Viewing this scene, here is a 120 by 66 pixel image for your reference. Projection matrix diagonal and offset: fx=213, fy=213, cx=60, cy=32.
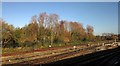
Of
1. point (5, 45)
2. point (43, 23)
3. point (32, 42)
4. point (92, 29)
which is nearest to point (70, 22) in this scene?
point (92, 29)

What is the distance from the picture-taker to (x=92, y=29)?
12800cm

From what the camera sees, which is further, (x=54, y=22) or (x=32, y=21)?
(x=54, y=22)

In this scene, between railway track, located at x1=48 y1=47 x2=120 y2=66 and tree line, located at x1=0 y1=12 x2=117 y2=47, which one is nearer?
railway track, located at x1=48 y1=47 x2=120 y2=66

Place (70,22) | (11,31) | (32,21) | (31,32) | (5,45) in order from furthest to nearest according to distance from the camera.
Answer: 1. (70,22)
2. (32,21)
3. (31,32)
4. (11,31)
5. (5,45)

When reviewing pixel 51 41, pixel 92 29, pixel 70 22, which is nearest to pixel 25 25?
pixel 51 41

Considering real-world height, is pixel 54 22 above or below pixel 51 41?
above

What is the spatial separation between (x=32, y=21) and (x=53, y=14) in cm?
999

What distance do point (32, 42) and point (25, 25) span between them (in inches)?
417

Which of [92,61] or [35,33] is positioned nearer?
[92,61]

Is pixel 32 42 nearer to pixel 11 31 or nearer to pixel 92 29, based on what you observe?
pixel 11 31

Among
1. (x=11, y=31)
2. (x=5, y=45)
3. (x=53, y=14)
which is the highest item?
(x=53, y=14)

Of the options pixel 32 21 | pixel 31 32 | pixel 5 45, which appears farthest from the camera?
pixel 32 21

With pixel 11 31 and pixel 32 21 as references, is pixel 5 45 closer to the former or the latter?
pixel 11 31

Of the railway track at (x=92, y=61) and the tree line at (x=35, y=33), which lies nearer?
the railway track at (x=92, y=61)
